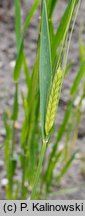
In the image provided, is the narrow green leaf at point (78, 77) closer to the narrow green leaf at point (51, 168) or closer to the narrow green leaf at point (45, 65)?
the narrow green leaf at point (51, 168)

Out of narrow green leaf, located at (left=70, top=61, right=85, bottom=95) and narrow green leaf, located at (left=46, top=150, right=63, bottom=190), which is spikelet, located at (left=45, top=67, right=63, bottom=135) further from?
narrow green leaf, located at (left=46, top=150, right=63, bottom=190)

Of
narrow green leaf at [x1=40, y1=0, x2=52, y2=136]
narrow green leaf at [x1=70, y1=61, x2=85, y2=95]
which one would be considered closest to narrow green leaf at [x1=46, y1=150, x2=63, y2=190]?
narrow green leaf at [x1=70, y1=61, x2=85, y2=95]

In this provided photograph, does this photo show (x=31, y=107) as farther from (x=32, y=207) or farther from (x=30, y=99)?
(x=32, y=207)

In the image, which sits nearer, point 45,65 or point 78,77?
point 45,65

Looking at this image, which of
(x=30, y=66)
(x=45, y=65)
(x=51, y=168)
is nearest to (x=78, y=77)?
(x=51, y=168)

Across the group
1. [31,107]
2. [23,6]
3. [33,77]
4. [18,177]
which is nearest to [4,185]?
[18,177]

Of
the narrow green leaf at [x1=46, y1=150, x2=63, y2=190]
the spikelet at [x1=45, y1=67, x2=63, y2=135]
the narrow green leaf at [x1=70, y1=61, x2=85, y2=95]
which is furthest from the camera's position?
the narrow green leaf at [x1=46, y1=150, x2=63, y2=190]

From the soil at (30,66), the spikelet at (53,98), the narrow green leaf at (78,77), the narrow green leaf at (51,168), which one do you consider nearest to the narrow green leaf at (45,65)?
the spikelet at (53,98)

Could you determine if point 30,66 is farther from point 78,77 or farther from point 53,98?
point 53,98
